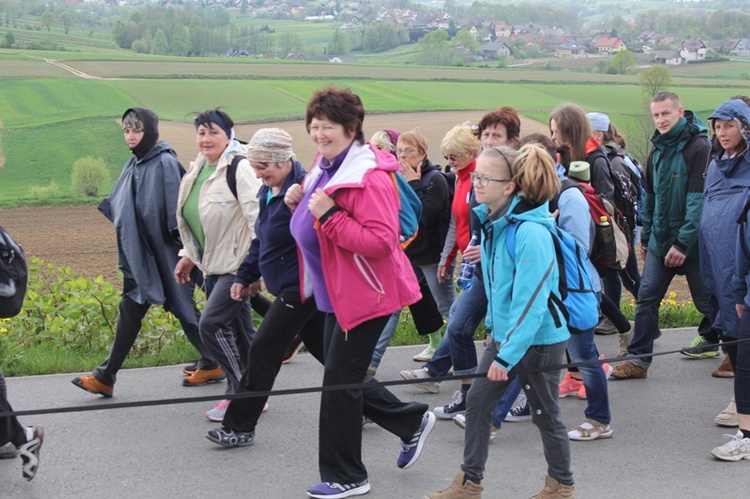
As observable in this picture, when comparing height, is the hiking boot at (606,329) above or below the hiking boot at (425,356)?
below

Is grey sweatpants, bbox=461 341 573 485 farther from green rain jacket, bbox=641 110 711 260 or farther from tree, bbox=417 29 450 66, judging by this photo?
tree, bbox=417 29 450 66

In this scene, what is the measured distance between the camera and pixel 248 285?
5504mm

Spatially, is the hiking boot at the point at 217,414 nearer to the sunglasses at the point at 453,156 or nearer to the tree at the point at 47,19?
the sunglasses at the point at 453,156

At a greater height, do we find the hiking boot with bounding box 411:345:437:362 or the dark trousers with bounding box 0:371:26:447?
the dark trousers with bounding box 0:371:26:447

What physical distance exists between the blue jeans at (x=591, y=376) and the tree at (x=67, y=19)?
125 metres

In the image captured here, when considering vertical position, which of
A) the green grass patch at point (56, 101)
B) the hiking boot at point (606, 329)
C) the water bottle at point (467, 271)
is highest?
the water bottle at point (467, 271)

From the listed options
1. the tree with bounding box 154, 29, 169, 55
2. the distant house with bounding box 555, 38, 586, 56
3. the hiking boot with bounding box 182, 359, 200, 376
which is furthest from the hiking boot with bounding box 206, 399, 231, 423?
the distant house with bounding box 555, 38, 586, 56

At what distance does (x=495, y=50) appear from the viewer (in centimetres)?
11288

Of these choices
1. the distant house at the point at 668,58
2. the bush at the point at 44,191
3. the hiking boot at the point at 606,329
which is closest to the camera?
the hiking boot at the point at 606,329

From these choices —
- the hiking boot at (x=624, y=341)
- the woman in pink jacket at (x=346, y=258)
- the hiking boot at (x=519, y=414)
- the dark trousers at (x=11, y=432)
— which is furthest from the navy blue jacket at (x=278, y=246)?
the hiking boot at (x=624, y=341)

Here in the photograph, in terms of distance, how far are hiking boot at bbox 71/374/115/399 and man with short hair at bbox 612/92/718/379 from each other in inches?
141

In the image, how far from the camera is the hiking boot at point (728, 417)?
5.65 metres

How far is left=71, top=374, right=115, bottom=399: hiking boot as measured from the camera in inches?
239

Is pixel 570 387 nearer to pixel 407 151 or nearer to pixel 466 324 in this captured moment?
pixel 466 324
